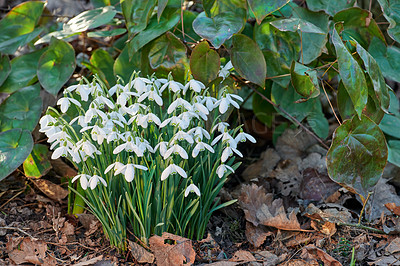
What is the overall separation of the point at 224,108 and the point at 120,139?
0.35m

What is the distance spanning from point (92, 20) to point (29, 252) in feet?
2.95

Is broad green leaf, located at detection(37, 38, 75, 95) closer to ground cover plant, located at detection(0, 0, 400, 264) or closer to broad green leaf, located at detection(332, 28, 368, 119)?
ground cover plant, located at detection(0, 0, 400, 264)

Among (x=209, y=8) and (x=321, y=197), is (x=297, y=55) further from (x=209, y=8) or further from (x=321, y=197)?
(x=321, y=197)

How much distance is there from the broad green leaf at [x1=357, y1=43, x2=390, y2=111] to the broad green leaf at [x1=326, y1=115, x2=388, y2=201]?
75mm

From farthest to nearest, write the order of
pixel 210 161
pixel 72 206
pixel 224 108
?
1. pixel 72 206
2. pixel 210 161
3. pixel 224 108

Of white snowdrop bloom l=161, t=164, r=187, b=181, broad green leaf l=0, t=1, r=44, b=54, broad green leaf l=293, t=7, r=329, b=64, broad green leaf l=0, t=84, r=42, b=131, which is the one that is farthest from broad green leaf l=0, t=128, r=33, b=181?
broad green leaf l=293, t=7, r=329, b=64

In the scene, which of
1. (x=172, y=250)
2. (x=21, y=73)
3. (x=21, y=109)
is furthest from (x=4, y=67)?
(x=172, y=250)

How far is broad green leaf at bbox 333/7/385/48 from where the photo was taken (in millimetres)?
1643

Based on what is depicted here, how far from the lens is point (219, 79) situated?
1.48m

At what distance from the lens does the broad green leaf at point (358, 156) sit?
53.5 inches

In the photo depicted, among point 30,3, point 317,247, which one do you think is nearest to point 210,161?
point 317,247

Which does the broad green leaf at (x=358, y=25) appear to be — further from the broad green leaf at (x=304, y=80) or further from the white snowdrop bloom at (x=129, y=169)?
the white snowdrop bloom at (x=129, y=169)

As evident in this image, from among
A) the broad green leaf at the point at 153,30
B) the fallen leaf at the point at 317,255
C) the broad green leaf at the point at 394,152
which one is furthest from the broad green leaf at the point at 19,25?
the broad green leaf at the point at 394,152

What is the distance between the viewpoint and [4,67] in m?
1.84
